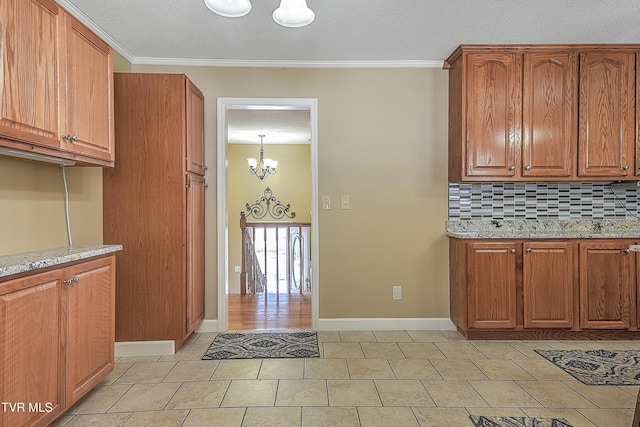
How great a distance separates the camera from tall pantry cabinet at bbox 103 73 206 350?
2680 mm

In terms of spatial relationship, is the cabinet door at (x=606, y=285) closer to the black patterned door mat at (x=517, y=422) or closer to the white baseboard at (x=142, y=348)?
the black patterned door mat at (x=517, y=422)

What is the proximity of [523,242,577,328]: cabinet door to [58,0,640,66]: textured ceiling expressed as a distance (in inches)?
64.5

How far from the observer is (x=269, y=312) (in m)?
4.10

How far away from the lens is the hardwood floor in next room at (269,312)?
3610mm

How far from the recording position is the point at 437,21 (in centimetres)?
263

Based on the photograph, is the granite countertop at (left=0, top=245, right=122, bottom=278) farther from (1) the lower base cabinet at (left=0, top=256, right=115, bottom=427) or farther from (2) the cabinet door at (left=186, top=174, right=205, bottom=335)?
(2) the cabinet door at (left=186, top=174, right=205, bottom=335)

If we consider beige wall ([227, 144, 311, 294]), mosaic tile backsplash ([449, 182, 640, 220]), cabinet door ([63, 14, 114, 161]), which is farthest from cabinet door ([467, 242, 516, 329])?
beige wall ([227, 144, 311, 294])

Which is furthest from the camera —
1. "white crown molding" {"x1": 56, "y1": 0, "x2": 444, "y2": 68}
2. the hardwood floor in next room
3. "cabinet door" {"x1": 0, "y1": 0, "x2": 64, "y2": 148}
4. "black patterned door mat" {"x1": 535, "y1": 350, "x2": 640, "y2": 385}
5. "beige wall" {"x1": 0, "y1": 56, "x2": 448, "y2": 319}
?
the hardwood floor in next room

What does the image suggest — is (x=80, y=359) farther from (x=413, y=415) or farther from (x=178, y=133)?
(x=413, y=415)

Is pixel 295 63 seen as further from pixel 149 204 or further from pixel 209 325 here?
pixel 209 325

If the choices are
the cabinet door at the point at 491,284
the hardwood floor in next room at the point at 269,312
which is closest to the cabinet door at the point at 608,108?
the cabinet door at the point at 491,284

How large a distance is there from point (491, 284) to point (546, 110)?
1.49 meters

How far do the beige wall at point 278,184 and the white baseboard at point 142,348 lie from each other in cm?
437

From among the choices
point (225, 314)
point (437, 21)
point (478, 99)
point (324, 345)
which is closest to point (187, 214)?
point (225, 314)
